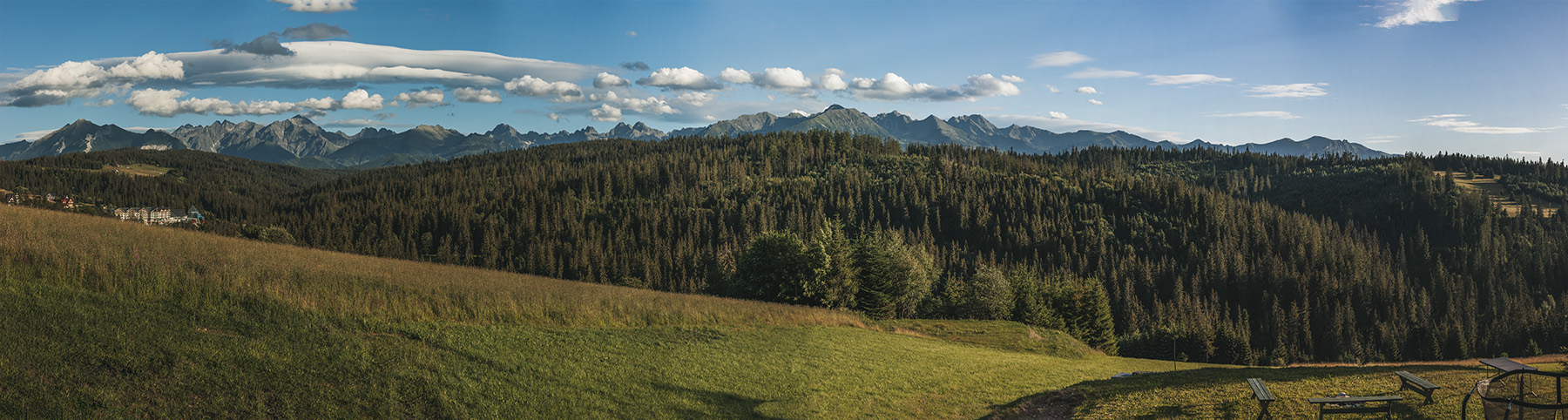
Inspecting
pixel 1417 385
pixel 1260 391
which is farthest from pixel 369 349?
pixel 1417 385

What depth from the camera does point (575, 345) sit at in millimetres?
20828

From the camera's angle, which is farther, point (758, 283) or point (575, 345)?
point (758, 283)

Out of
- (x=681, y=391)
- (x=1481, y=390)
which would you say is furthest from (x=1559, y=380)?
(x=681, y=391)

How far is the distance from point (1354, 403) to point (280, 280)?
1064 inches

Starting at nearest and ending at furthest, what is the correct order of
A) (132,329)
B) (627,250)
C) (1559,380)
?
1. (1559,380)
2. (132,329)
3. (627,250)

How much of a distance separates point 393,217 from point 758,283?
530 ft

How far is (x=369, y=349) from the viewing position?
613 inches

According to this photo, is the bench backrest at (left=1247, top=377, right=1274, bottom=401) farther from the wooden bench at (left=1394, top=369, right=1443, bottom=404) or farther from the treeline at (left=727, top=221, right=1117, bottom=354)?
the treeline at (left=727, top=221, right=1117, bottom=354)

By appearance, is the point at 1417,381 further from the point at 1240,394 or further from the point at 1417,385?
the point at 1240,394

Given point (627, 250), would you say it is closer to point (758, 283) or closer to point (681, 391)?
point (758, 283)

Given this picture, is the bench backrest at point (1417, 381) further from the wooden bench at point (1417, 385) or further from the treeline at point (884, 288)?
the treeline at point (884, 288)

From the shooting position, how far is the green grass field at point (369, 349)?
38.7 ft

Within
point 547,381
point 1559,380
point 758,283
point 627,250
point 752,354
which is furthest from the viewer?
point 627,250

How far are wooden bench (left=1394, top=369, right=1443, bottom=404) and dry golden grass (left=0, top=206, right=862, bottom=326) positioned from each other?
23.2m
